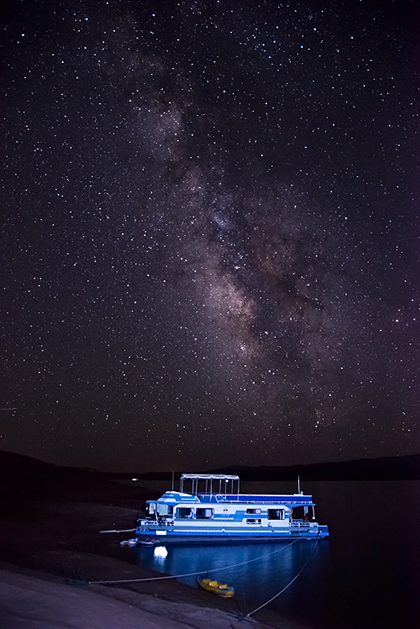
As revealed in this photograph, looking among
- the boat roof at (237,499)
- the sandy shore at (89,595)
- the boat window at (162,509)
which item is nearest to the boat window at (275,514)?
the boat roof at (237,499)

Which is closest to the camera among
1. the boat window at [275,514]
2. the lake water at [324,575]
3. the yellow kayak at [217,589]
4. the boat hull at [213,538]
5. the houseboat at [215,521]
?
the yellow kayak at [217,589]

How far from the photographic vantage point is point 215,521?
2103 inches

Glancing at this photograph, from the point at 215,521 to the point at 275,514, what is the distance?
26.6 ft

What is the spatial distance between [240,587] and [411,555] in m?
30.5

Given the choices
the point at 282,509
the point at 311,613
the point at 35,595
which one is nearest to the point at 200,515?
the point at 282,509

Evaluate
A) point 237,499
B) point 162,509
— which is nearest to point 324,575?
point 237,499

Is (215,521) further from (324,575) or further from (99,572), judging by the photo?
(99,572)

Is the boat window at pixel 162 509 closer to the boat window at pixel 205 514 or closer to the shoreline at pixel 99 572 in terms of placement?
the boat window at pixel 205 514

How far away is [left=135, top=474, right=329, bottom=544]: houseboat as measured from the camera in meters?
52.6

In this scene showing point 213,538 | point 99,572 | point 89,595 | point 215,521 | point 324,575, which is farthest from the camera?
point 215,521

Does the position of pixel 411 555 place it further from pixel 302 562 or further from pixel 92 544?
pixel 92 544

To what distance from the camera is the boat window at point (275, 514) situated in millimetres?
57006

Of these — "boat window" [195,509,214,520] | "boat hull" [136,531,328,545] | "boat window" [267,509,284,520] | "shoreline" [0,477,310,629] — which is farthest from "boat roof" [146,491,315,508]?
"shoreline" [0,477,310,629]

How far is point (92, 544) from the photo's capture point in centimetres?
4953
